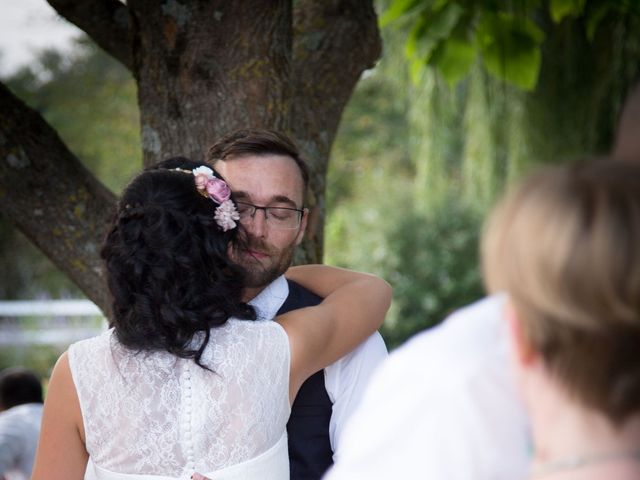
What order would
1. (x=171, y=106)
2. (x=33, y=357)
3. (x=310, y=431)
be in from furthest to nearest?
(x=33, y=357) < (x=171, y=106) < (x=310, y=431)

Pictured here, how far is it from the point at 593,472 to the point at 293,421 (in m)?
1.19

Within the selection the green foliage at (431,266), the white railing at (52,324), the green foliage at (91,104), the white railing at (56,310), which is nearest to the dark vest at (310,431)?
the green foliage at (431,266)

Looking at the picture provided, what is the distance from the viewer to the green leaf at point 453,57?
285 centimetres

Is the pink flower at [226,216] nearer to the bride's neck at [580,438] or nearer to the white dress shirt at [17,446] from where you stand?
the bride's neck at [580,438]

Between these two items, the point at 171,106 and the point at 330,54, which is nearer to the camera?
the point at 171,106

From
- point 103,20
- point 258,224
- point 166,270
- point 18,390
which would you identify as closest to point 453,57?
point 258,224

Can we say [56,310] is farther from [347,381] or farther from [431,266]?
[347,381]

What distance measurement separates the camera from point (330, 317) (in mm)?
1978

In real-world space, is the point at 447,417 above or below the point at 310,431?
above

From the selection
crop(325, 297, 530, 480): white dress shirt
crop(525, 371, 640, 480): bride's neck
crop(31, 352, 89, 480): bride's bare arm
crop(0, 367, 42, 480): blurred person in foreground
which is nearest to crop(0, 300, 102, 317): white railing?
crop(0, 367, 42, 480): blurred person in foreground

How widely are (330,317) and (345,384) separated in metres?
0.24

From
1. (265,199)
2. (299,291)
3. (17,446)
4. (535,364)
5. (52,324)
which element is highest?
(535,364)

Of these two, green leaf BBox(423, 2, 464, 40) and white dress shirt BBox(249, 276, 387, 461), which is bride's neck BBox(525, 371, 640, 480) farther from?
green leaf BBox(423, 2, 464, 40)

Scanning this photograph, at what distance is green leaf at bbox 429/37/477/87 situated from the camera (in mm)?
2848
